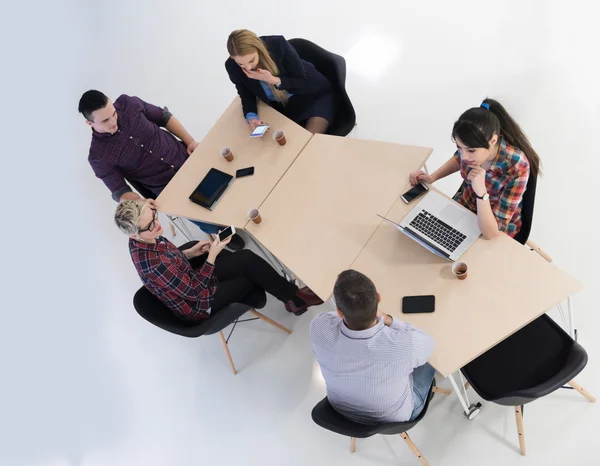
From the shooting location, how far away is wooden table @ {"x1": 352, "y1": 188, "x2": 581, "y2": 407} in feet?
6.97

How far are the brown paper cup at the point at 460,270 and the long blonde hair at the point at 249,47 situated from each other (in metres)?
1.64

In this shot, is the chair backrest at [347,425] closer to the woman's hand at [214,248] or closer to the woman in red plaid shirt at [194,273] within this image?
the woman in red plaid shirt at [194,273]

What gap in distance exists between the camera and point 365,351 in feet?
6.29

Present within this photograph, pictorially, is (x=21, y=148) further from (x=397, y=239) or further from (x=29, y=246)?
(x=397, y=239)

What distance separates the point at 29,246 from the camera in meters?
4.13

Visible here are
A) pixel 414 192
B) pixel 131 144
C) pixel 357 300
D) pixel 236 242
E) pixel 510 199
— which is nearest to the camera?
pixel 357 300

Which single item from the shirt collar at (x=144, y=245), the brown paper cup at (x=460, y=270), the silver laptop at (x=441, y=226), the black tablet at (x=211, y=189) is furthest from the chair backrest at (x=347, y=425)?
the black tablet at (x=211, y=189)

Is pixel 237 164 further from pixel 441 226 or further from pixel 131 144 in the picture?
pixel 441 226

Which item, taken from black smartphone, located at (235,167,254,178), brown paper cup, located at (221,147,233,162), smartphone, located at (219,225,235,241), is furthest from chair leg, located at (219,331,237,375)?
brown paper cup, located at (221,147,233,162)

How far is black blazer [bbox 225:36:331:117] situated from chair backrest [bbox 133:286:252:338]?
1.30 metres

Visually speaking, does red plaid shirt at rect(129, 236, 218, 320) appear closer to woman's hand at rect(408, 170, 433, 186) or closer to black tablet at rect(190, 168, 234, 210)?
black tablet at rect(190, 168, 234, 210)

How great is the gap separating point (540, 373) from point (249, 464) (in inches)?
68.2

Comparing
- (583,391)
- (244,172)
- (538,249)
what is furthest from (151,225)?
(583,391)

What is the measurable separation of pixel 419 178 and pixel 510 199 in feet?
1.53
